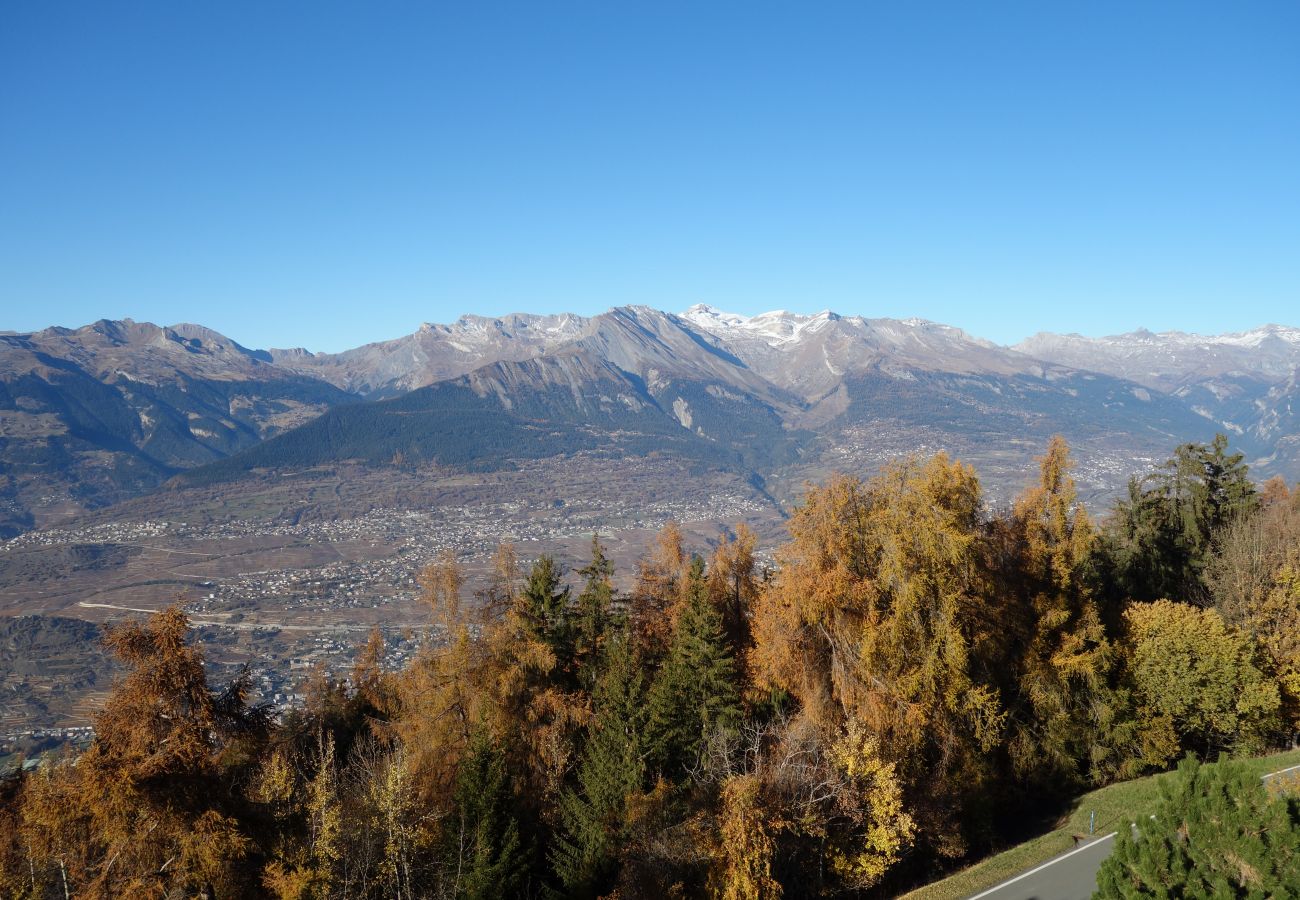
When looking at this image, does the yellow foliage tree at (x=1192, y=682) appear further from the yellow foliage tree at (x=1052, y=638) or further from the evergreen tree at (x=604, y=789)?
the evergreen tree at (x=604, y=789)

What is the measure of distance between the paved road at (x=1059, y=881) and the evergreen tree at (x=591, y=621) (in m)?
16.9

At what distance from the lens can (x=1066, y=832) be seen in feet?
79.5

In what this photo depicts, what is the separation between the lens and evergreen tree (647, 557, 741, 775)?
2669 cm

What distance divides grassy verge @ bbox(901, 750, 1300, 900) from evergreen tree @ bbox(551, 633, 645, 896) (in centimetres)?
839

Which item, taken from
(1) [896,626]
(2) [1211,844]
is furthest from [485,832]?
(2) [1211,844]

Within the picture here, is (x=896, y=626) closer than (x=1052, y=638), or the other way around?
(x=896, y=626)

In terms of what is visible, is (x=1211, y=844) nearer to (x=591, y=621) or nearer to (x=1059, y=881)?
(x=1059, y=881)

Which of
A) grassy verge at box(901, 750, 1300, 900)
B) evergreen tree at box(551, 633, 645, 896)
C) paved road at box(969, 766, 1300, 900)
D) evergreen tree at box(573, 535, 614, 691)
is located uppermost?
evergreen tree at box(573, 535, 614, 691)

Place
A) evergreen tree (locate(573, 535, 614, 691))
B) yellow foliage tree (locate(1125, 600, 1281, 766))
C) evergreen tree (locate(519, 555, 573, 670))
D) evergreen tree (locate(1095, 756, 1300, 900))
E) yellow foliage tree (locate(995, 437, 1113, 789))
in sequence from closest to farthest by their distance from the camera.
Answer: evergreen tree (locate(1095, 756, 1300, 900)) → yellow foliage tree (locate(995, 437, 1113, 789)) → yellow foliage tree (locate(1125, 600, 1281, 766)) → evergreen tree (locate(573, 535, 614, 691)) → evergreen tree (locate(519, 555, 573, 670))

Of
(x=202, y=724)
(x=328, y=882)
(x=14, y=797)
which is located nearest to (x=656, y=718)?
(x=328, y=882)

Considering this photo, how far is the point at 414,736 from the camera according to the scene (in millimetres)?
29203

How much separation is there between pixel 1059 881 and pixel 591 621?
63.6 feet

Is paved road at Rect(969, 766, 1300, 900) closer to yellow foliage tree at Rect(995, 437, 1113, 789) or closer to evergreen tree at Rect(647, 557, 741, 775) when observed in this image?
yellow foliage tree at Rect(995, 437, 1113, 789)

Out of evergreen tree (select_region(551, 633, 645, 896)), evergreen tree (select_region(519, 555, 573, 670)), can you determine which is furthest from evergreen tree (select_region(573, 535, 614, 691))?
evergreen tree (select_region(551, 633, 645, 896))
